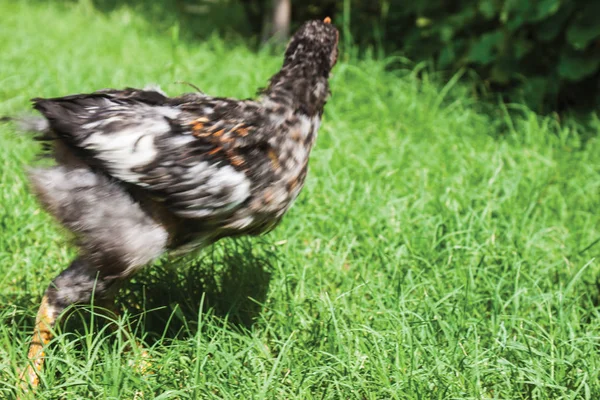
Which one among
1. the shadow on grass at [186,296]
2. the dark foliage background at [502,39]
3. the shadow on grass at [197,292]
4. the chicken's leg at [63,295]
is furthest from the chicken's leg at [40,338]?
the dark foliage background at [502,39]

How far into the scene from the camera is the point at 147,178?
6.77 ft

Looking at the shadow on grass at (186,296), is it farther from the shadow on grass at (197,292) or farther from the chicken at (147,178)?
the chicken at (147,178)

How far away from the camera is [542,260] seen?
10.0 feet

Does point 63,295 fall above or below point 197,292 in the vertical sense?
above

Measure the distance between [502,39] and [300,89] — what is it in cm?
275

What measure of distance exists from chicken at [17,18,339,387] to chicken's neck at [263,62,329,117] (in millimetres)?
123

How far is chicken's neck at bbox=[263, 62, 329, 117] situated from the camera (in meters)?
2.47

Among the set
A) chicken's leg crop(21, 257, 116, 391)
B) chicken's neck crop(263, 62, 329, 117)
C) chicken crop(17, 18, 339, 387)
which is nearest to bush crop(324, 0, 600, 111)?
chicken's neck crop(263, 62, 329, 117)

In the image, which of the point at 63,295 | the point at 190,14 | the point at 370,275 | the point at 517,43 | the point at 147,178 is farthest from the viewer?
the point at 190,14

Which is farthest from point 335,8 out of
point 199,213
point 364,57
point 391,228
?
point 199,213

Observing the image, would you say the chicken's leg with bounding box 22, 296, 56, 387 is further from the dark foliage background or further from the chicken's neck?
the dark foliage background

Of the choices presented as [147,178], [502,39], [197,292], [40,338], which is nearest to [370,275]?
[197,292]

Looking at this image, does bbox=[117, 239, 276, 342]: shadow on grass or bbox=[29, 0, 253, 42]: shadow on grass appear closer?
bbox=[117, 239, 276, 342]: shadow on grass

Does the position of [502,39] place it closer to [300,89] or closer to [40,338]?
[300,89]
